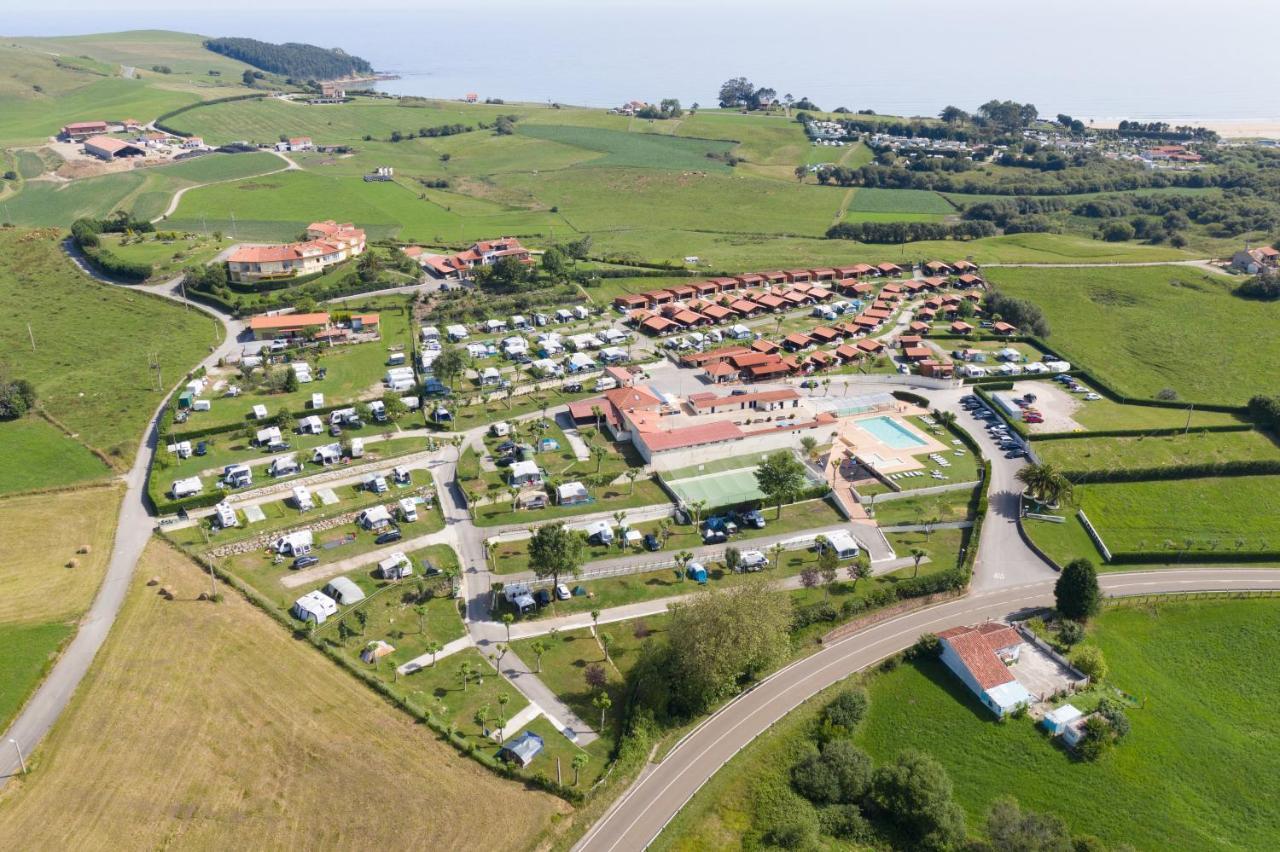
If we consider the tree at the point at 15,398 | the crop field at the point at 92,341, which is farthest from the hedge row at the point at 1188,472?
the tree at the point at 15,398

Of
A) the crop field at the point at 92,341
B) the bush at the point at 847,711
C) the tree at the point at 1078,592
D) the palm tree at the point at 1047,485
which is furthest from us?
the crop field at the point at 92,341

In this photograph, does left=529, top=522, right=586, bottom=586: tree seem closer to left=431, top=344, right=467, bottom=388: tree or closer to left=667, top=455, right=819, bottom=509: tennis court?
left=667, top=455, right=819, bottom=509: tennis court

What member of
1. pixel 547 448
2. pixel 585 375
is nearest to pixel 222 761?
pixel 547 448

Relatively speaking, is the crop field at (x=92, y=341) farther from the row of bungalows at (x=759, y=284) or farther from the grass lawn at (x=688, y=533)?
the row of bungalows at (x=759, y=284)

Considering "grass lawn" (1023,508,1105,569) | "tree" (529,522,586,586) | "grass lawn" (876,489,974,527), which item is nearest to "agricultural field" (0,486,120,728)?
"tree" (529,522,586,586)

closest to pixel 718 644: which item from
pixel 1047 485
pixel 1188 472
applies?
pixel 1047 485

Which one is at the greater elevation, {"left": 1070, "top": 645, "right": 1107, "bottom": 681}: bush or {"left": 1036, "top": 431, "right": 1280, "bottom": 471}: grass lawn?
{"left": 1036, "top": 431, "right": 1280, "bottom": 471}: grass lawn
